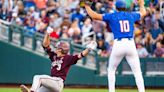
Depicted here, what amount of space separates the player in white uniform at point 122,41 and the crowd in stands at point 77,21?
7795 mm

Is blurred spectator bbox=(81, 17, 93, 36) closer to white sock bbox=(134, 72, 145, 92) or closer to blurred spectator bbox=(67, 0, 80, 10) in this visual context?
blurred spectator bbox=(67, 0, 80, 10)

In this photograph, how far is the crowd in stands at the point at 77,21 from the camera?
63.4 feet

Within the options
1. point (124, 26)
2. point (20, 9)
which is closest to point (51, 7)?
point (20, 9)

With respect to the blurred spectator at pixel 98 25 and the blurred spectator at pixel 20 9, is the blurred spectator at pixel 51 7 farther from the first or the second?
the blurred spectator at pixel 98 25

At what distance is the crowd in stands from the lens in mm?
19312

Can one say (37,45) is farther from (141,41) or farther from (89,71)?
(141,41)

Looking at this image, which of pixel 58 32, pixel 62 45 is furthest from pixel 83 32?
pixel 62 45

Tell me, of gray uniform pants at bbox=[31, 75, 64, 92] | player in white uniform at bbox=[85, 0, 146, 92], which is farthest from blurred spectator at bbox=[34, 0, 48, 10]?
gray uniform pants at bbox=[31, 75, 64, 92]

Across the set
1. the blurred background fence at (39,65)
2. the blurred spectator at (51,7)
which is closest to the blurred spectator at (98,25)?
the blurred background fence at (39,65)

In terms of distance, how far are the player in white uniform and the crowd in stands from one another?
7795 mm

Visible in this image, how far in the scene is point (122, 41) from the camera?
1111 centimetres

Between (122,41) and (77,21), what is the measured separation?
29.5ft

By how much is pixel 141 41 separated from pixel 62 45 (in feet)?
30.2

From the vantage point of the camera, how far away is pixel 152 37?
760 inches
